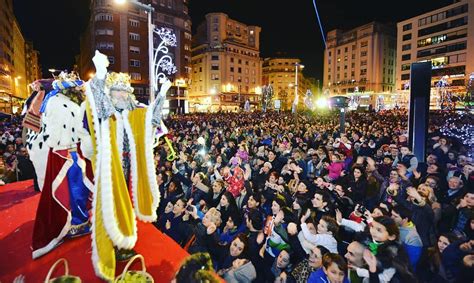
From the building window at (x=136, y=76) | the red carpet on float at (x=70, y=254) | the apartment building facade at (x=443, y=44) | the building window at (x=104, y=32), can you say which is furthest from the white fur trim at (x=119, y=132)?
the apartment building facade at (x=443, y=44)

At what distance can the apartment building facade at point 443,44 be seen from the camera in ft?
181

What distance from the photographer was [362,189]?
6.33m

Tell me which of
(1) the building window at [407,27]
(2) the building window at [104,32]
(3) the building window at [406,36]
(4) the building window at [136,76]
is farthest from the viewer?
(3) the building window at [406,36]

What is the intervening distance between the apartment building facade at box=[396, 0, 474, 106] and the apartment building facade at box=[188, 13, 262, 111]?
35.8 meters

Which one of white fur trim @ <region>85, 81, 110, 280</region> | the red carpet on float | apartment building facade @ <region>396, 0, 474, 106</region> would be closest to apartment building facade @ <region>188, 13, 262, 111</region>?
apartment building facade @ <region>396, 0, 474, 106</region>

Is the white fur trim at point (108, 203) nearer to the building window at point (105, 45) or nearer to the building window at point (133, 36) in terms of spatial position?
the building window at point (105, 45)

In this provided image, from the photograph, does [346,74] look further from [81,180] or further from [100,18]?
[81,180]

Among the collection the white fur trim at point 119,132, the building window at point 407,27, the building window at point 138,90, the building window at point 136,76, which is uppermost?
the building window at point 407,27

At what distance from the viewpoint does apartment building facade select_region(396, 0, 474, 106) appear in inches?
2175

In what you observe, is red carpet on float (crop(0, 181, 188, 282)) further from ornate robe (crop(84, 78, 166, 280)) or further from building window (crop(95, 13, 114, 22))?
building window (crop(95, 13, 114, 22))

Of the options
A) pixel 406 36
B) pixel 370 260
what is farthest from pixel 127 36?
pixel 406 36

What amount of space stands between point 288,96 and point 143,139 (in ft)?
341

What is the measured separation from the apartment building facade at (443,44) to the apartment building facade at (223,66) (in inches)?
1409

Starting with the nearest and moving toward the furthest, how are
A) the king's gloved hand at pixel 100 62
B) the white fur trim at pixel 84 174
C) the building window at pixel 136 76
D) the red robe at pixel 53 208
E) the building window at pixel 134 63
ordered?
the king's gloved hand at pixel 100 62, the red robe at pixel 53 208, the white fur trim at pixel 84 174, the building window at pixel 136 76, the building window at pixel 134 63
